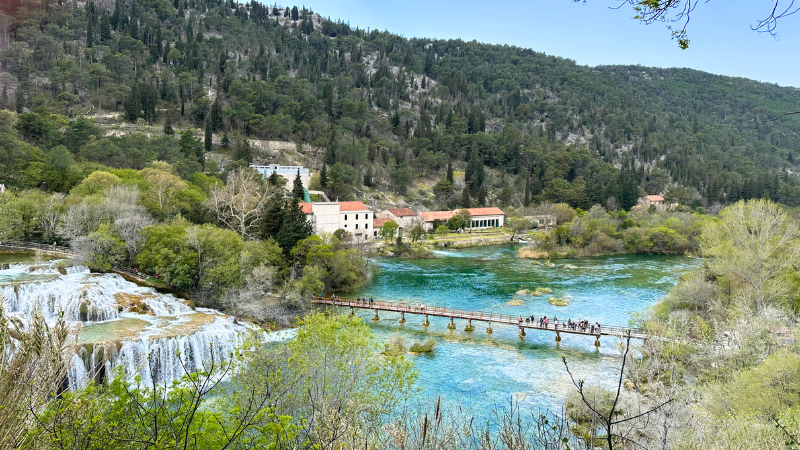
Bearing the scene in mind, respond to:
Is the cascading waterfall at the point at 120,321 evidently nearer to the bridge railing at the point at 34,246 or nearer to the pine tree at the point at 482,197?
the bridge railing at the point at 34,246

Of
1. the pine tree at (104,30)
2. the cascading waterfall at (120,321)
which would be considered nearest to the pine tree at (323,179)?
the cascading waterfall at (120,321)

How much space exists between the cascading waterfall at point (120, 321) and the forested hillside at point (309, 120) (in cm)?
2297

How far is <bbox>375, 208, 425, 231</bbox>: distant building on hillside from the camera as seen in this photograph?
7525 centimetres

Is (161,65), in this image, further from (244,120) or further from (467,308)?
(467,308)

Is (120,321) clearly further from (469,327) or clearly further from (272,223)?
(469,327)

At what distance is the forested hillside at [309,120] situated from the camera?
70.8 metres

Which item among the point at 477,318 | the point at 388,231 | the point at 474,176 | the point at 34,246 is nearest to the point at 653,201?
the point at 474,176

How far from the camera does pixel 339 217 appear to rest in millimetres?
61625

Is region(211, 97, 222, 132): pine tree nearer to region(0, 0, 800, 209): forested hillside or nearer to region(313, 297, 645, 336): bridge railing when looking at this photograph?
region(0, 0, 800, 209): forested hillside

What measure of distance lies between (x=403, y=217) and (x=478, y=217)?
15.6m

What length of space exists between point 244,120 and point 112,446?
89671 millimetres

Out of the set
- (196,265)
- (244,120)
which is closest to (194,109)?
(244,120)

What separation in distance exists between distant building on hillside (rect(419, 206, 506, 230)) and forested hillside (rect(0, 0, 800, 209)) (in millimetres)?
8308

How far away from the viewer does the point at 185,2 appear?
484 ft
